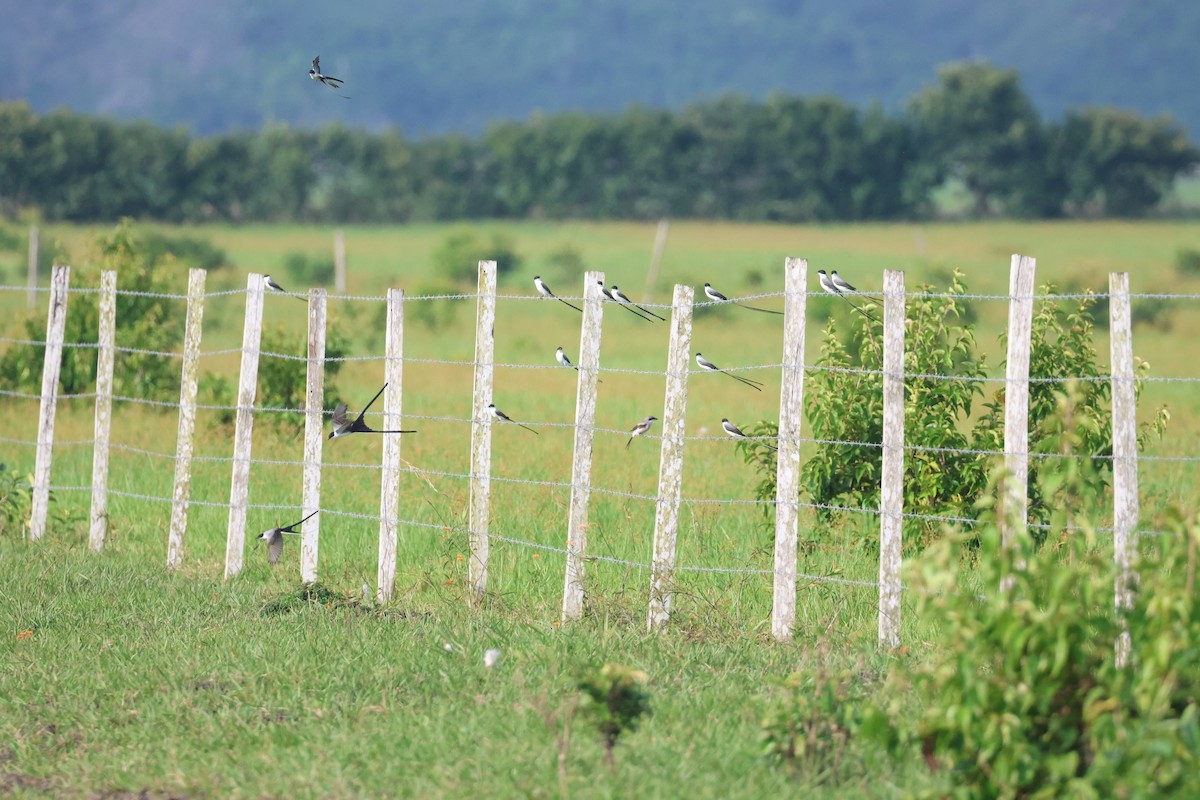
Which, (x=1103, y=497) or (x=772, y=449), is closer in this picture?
(x=772, y=449)

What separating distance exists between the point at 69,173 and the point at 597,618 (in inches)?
2006

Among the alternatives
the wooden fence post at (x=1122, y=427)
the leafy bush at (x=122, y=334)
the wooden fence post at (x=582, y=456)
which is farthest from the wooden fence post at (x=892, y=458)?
the leafy bush at (x=122, y=334)

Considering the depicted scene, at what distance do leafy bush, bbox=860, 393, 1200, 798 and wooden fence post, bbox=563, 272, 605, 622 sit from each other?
3.35 m

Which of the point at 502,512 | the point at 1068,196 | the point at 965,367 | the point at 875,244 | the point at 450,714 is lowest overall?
the point at 450,714

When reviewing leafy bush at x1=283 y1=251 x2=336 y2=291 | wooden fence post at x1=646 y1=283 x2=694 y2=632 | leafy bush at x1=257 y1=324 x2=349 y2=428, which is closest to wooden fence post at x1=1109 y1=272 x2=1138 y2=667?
wooden fence post at x1=646 y1=283 x2=694 y2=632

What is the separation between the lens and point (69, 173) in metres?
53.3

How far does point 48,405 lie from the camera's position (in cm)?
1088

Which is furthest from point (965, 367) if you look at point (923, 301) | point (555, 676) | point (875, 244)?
point (875, 244)

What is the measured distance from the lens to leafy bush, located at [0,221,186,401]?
1558 cm

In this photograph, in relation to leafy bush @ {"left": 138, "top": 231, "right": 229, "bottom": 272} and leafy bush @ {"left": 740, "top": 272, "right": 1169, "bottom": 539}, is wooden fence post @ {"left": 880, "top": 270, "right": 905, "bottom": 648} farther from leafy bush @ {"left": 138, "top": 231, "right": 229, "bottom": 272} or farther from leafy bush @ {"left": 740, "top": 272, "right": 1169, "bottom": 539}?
leafy bush @ {"left": 138, "top": 231, "right": 229, "bottom": 272}

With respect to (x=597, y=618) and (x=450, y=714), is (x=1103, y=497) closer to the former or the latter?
(x=597, y=618)

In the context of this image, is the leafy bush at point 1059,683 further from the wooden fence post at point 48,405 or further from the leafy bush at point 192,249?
the leafy bush at point 192,249

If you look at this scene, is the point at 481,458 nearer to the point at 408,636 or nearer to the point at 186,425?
the point at 408,636

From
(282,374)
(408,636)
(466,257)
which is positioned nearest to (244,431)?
(408,636)
